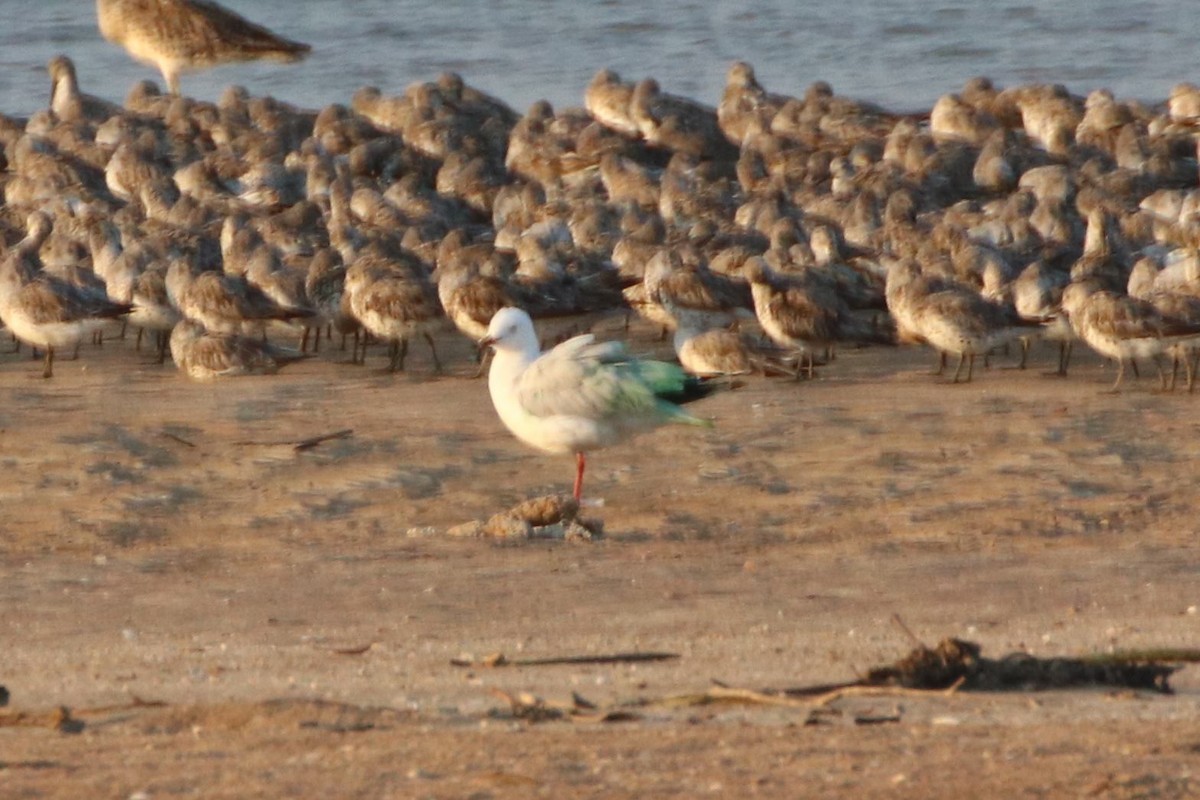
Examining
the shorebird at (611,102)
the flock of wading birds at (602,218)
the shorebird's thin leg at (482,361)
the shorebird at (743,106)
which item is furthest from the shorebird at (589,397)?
the shorebird at (611,102)

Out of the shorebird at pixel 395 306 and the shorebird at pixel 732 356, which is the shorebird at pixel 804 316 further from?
the shorebird at pixel 395 306

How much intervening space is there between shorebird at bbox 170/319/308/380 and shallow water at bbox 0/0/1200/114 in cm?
1388

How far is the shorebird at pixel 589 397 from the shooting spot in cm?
995

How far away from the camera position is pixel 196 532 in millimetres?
9750

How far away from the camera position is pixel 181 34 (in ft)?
79.7

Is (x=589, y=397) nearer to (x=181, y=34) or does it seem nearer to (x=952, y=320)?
(x=952, y=320)

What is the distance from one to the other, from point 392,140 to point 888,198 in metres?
5.07

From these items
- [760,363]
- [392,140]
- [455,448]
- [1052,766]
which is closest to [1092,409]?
[760,363]

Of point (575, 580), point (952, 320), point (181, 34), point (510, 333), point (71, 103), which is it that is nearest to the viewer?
point (575, 580)

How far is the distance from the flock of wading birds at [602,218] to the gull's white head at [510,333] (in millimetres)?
2546

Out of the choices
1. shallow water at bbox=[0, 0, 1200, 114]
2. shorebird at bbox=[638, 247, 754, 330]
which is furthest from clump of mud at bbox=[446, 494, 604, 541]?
shallow water at bbox=[0, 0, 1200, 114]

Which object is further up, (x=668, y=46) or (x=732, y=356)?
(x=732, y=356)

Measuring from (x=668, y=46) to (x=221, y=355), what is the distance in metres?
20.1

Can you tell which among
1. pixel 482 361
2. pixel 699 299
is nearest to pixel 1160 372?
pixel 699 299
